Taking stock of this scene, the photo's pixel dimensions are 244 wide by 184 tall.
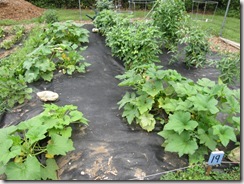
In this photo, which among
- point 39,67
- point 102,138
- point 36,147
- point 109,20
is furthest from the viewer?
point 109,20

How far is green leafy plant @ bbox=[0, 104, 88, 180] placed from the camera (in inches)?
80.5

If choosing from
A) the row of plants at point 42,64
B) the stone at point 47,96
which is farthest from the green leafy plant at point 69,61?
the stone at point 47,96

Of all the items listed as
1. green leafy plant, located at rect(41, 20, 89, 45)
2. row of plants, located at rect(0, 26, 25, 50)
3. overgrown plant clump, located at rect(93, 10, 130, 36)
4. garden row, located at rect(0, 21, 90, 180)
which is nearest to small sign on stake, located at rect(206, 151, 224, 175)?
garden row, located at rect(0, 21, 90, 180)

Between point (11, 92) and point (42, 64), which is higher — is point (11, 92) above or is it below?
below

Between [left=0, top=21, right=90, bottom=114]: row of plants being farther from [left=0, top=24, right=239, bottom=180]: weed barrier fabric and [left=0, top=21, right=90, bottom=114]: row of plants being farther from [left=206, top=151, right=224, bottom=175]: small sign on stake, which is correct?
[left=206, top=151, right=224, bottom=175]: small sign on stake

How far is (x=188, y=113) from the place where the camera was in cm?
219

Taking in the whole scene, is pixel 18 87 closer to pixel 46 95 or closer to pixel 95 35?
pixel 46 95

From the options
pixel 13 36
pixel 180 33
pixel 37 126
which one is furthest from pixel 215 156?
pixel 13 36

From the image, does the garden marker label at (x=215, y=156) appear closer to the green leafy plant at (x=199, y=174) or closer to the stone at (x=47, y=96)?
the green leafy plant at (x=199, y=174)

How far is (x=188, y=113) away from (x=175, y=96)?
2.26 ft

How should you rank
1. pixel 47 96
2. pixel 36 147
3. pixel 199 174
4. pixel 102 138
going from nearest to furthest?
1. pixel 199 174
2. pixel 36 147
3. pixel 102 138
4. pixel 47 96

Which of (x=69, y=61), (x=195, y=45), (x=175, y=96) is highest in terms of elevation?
(x=195, y=45)

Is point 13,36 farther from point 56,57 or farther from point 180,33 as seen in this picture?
point 180,33

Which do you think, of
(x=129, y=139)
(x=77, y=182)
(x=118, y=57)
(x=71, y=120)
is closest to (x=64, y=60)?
(x=118, y=57)
